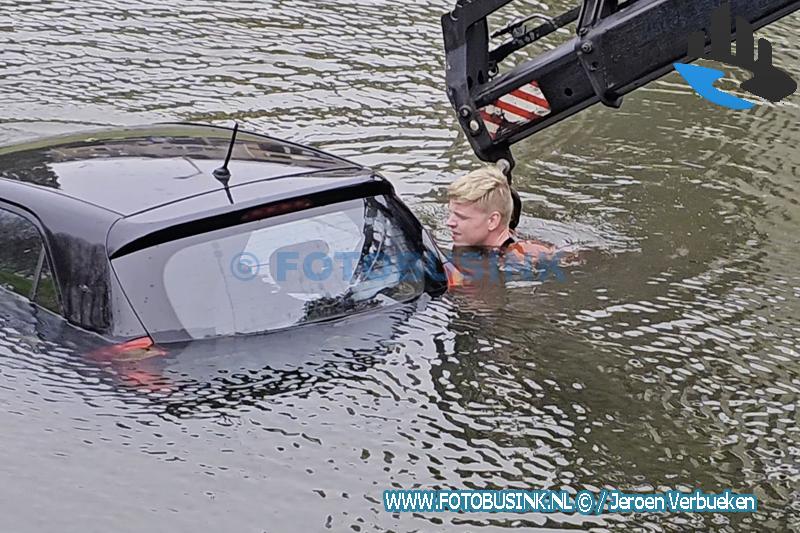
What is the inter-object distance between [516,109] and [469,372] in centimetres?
170

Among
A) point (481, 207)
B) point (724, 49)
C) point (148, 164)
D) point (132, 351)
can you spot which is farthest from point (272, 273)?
point (724, 49)

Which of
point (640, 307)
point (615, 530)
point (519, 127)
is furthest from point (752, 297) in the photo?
point (615, 530)

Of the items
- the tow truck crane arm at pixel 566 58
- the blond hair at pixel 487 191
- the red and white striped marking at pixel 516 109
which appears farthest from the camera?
the blond hair at pixel 487 191

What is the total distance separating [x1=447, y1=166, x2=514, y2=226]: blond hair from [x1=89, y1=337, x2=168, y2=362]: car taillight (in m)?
2.40

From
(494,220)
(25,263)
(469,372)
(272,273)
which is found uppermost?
(25,263)

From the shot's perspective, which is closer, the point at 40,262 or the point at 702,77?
the point at 40,262

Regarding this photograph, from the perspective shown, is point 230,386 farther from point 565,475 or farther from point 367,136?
point 367,136

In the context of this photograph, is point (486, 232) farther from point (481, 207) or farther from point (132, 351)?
point (132, 351)

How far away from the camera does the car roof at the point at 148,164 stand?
19.1ft

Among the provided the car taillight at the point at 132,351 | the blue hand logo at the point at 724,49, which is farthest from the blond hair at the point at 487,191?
the car taillight at the point at 132,351

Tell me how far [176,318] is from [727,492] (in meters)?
2.31

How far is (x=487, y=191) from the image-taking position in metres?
7.49

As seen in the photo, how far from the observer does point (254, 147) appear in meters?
6.46

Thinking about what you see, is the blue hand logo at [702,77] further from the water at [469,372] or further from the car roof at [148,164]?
the car roof at [148,164]
